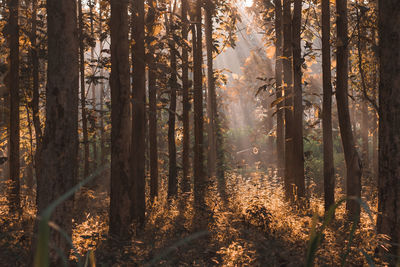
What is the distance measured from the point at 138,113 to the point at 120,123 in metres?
2.20

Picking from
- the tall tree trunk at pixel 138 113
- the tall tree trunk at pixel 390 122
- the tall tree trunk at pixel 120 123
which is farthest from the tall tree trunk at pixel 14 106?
the tall tree trunk at pixel 390 122

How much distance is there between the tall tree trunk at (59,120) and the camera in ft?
16.5

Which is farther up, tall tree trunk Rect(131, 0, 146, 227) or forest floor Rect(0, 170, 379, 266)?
tall tree trunk Rect(131, 0, 146, 227)

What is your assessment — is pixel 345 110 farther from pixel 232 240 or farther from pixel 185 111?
pixel 185 111

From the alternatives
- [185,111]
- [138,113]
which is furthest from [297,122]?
[185,111]

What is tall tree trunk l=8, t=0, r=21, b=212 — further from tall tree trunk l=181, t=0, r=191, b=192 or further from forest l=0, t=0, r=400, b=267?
tall tree trunk l=181, t=0, r=191, b=192

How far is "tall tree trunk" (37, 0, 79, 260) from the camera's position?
5016mm

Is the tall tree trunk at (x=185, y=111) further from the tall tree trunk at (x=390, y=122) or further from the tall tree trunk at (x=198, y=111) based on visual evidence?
the tall tree trunk at (x=390, y=122)

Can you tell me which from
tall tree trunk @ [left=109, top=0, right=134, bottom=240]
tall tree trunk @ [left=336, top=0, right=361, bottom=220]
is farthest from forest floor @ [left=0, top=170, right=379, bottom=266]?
tall tree trunk @ [left=336, top=0, right=361, bottom=220]

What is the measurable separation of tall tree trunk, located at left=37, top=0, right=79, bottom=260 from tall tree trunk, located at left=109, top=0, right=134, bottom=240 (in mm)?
2919

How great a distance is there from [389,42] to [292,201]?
21.2 feet

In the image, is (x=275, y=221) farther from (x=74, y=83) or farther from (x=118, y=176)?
(x=74, y=83)

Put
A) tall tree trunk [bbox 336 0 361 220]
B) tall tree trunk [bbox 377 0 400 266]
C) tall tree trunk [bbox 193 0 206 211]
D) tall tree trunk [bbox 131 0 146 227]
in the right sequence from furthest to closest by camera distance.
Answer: tall tree trunk [bbox 193 0 206 211]
tall tree trunk [bbox 131 0 146 227]
tall tree trunk [bbox 336 0 361 220]
tall tree trunk [bbox 377 0 400 266]

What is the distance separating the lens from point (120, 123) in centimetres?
810
